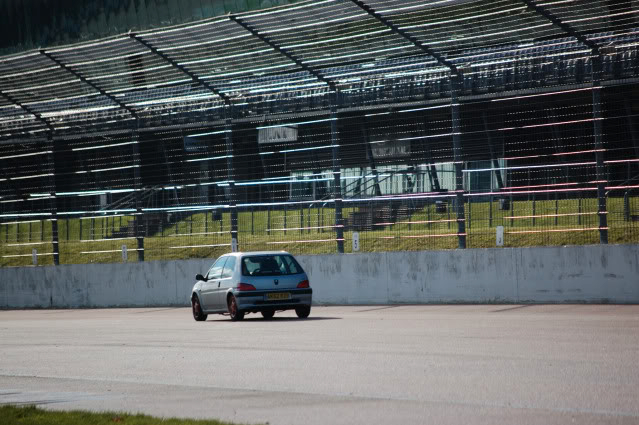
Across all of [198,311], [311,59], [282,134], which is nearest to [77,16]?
[282,134]

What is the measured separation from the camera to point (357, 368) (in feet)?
36.4

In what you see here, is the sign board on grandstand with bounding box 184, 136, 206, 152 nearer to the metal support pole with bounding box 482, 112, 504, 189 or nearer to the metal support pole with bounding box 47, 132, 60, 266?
the metal support pole with bounding box 47, 132, 60, 266

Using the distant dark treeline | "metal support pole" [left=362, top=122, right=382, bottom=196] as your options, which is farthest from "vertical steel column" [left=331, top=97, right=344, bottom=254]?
the distant dark treeline

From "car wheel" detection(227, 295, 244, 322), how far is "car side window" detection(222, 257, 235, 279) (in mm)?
495

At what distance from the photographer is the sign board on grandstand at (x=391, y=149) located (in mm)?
22750

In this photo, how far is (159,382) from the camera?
34.9 feet

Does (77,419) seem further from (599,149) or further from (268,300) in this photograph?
(599,149)

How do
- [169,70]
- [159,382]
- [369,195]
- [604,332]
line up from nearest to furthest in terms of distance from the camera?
[159,382], [604,332], [369,195], [169,70]

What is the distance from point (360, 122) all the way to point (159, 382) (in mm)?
13338

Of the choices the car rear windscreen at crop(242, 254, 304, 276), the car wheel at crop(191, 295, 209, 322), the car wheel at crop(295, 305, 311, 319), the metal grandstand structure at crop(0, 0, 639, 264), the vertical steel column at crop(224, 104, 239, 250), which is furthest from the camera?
the vertical steel column at crop(224, 104, 239, 250)

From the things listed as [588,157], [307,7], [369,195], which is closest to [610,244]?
[588,157]

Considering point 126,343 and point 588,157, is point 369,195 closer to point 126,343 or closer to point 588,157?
point 588,157

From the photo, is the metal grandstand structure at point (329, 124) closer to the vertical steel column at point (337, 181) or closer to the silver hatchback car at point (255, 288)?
the vertical steel column at point (337, 181)

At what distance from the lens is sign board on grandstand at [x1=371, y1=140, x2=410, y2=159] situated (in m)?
22.8
